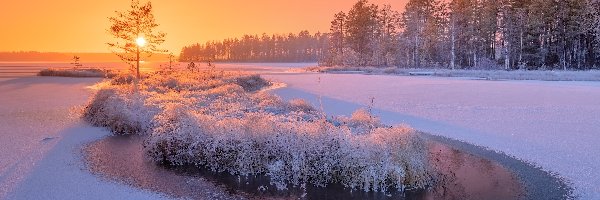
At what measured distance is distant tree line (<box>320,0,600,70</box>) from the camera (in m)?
54.8

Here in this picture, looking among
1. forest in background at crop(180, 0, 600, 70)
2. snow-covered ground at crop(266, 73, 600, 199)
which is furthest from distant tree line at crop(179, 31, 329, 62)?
snow-covered ground at crop(266, 73, 600, 199)

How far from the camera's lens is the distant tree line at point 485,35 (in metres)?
54.8

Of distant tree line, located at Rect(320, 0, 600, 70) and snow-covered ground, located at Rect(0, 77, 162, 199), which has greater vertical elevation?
distant tree line, located at Rect(320, 0, 600, 70)

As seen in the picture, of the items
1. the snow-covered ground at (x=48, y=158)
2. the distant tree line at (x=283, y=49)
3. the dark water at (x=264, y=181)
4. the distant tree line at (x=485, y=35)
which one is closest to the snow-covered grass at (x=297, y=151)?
the dark water at (x=264, y=181)

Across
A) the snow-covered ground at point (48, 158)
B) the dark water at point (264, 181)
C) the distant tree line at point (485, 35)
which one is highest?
the distant tree line at point (485, 35)

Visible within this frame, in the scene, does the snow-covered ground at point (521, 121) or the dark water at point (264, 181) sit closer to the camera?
the dark water at point (264, 181)

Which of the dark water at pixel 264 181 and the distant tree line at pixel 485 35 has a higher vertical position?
the distant tree line at pixel 485 35

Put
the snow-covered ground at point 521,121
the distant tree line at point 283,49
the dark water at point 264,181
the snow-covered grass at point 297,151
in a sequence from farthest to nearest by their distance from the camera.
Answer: the distant tree line at point 283,49, the snow-covered ground at point 521,121, the snow-covered grass at point 297,151, the dark water at point 264,181

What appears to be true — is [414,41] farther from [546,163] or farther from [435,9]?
[546,163]

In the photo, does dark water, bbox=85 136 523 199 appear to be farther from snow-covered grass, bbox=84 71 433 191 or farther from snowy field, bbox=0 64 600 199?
snowy field, bbox=0 64 600 199

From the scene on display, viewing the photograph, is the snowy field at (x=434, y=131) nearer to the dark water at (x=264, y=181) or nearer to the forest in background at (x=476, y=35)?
the dark water at (x=264, y=181)

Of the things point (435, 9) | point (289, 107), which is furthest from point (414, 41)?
point (289, 107)

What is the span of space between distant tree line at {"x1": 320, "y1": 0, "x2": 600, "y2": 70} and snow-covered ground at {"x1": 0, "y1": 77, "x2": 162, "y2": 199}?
49207 mm

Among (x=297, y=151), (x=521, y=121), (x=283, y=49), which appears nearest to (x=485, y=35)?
(x=521, y=121)
